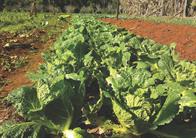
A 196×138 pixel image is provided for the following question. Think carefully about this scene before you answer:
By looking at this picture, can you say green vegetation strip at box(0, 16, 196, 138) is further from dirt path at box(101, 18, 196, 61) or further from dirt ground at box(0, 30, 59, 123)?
dirt path at box(101, 18, 196, 61)

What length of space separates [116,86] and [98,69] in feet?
5.04

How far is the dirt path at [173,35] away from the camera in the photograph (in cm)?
1171

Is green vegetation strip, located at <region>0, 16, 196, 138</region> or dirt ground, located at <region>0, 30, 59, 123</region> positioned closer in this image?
green vegetation strip, located at <region>0, 16, 196, 138</region>

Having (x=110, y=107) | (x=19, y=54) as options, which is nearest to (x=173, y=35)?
(x=19, y=54)

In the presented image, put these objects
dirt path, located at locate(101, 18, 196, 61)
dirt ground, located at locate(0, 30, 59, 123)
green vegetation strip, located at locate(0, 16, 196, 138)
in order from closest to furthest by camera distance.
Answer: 1. green vegetation strip, located at locate(0, 16, 196, 138)
2. dirt ground, located at locate(0, 30, 59, 123)
3. dirt path, located at locate(101, 18, 196, 61)

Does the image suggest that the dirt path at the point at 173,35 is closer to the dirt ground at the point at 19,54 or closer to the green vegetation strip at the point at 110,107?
the dirt ground at the point at 19,54

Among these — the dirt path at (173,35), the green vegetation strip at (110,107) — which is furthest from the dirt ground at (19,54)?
the dirt path at (173,35)

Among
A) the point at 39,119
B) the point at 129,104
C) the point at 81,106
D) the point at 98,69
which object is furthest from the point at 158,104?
the point at 98,69

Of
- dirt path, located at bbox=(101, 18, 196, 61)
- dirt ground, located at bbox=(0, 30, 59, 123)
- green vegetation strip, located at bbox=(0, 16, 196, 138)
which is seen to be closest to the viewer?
green vegetation strip, located at bbox=(0, 16, 196, 138)

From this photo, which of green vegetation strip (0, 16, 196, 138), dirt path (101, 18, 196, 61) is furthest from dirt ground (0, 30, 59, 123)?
dirt path (101, 18, 196, 61)

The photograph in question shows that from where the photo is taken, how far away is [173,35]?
1423 centimetres

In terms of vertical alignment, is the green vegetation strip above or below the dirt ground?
above

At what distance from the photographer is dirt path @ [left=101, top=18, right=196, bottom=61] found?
38.4ft

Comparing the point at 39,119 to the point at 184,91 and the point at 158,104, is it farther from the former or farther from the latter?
the point at 184,91
